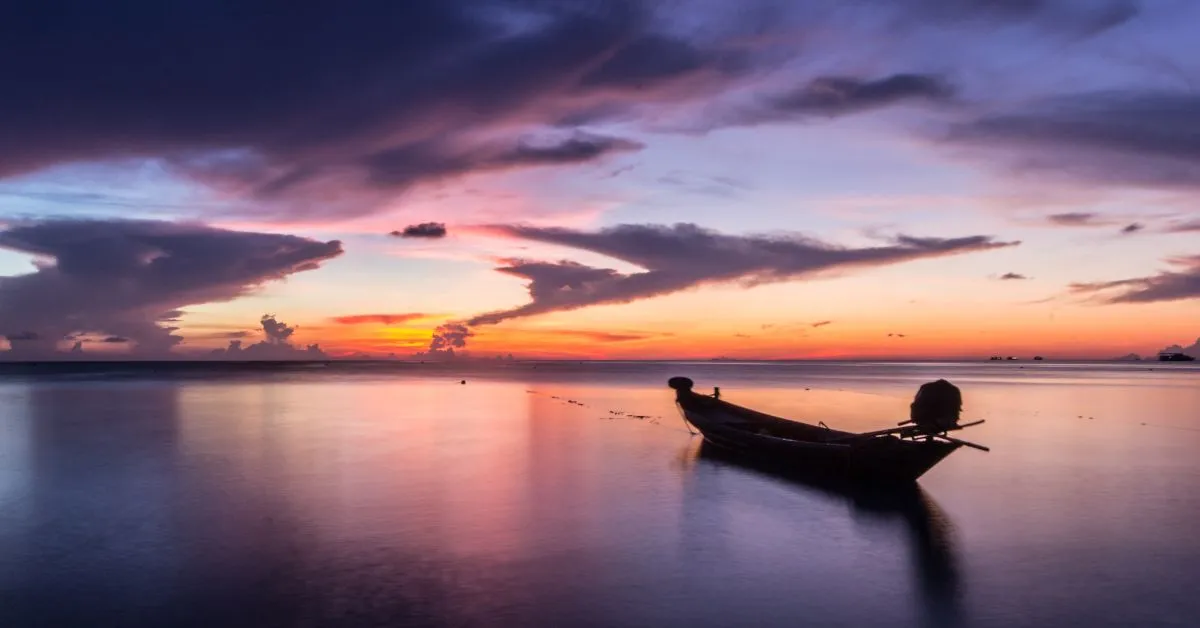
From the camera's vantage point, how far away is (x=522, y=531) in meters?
16.1

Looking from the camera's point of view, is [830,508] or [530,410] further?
[530,410]

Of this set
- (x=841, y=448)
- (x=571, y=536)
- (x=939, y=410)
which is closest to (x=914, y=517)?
(x=939, y=410)

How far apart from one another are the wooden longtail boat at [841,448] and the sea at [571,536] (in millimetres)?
685

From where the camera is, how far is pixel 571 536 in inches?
613

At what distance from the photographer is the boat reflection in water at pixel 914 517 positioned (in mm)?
11688

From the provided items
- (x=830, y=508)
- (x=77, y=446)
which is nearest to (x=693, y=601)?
(x=830, y=508)

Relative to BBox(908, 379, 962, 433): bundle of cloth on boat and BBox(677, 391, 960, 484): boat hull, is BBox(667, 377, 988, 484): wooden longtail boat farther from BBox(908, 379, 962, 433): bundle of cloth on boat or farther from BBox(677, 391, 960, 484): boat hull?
BBox(908, 379, 962, 433): bundle of cloth on boat

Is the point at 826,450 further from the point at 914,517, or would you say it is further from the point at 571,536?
the point at 571,536

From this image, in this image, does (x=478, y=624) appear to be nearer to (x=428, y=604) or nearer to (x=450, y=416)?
(x=428, y=604)

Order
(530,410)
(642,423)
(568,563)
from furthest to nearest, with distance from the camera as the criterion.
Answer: (530,410)
(642,423)
(568,563)

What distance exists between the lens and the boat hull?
18.7 m

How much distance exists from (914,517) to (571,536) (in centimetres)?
721

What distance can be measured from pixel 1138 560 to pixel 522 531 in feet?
35.2

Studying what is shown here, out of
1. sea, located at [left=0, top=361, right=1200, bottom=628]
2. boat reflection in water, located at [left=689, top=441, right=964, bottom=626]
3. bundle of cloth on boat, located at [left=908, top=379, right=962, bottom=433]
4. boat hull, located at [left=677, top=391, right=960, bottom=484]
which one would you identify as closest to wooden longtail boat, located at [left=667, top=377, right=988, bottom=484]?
boat hull, located at [left=677, top=391, right=960, bottom=484]
